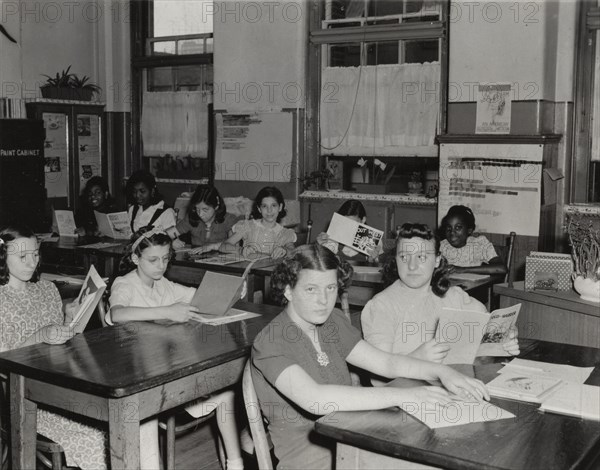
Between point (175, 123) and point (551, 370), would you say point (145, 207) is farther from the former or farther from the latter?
point (551, 370)

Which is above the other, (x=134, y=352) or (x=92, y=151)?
(x=92, y=151)

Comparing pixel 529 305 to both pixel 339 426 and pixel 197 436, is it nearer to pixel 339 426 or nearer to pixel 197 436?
pixel 197 436

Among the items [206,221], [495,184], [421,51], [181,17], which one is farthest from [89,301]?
[181,17]

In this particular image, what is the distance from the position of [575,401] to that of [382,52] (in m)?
5.05

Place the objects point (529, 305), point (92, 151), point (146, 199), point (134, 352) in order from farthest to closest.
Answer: point (92, 151) → point (146, 199) → point (529, 305) → point (134, 352)

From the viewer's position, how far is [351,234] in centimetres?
516

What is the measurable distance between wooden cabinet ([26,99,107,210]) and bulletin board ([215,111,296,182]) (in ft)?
5.53

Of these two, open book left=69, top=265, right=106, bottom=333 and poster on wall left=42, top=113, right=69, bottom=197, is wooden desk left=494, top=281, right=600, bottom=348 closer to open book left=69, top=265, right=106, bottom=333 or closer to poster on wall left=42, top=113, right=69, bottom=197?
open book left=69, top=265, right=106, bottom=333

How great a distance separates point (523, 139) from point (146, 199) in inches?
127

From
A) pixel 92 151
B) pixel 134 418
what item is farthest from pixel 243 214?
pixel 134 418

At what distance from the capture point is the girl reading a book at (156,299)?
3.29 meters

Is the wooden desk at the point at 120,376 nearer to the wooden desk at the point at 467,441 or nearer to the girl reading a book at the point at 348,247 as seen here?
the wooden desk at the point at 467,441

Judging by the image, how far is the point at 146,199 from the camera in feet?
21.9

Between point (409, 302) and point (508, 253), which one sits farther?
point (508, 253)
